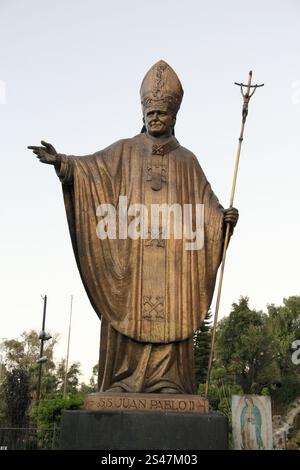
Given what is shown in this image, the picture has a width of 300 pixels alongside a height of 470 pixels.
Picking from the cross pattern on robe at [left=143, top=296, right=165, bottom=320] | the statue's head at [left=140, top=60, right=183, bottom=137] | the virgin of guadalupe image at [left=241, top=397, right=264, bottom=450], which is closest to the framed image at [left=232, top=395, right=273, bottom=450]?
the virgin of guadalupe image at [left=241, top=397, right=264, bottom=450]

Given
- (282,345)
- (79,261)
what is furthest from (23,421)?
(282,345)

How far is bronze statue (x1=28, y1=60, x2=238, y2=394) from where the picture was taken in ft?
23.0

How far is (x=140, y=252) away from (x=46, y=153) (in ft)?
6.08

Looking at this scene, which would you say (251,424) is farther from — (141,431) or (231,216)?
(141,431)

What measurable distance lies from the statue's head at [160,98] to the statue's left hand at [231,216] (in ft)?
4.91

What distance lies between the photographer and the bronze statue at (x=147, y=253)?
7000 millimetres

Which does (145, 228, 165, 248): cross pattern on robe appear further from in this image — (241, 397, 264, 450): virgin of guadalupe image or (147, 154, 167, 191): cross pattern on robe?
(241, 397, 264, 450): virgin of guadalupe image

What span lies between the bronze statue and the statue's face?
→ 1 centimetres

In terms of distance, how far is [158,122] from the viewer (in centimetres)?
800

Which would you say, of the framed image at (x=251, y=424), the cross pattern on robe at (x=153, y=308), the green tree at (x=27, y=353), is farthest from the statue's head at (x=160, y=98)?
the green tree at (x=27, y=353)

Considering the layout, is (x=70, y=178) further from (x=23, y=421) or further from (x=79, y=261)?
(x=23, y=421)

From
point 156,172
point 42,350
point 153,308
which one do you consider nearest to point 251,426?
point 42,350

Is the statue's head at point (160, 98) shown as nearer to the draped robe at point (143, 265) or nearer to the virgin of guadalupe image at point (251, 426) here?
the draped robe at point (143, 265)
